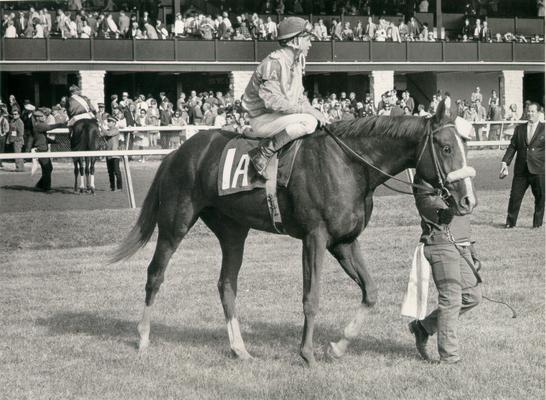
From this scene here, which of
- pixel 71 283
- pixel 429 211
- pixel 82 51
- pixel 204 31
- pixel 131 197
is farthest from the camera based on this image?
pixel 204 31

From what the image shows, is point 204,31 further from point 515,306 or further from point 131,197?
point 515,306

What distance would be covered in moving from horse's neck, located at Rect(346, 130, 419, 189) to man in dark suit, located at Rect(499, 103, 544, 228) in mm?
7496

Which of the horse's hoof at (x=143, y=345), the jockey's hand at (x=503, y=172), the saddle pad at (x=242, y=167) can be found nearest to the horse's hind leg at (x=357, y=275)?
the saddle pad at (x=242, y=167)

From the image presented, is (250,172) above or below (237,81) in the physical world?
below

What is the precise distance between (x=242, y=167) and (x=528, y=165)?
7898 mm

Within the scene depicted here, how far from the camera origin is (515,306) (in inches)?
304

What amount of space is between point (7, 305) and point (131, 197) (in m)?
5.79

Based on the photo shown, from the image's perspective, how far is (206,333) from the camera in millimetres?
7273

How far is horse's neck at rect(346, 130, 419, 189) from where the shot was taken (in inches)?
242

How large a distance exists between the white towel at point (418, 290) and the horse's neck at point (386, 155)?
554 millimetres

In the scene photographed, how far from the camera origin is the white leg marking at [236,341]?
6.43 meters

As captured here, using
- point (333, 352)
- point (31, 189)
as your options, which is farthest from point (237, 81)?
point (333, 352)

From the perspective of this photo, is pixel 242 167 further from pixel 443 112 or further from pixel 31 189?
pixel 31 189

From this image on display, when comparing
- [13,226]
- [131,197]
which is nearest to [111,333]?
[13,226]
